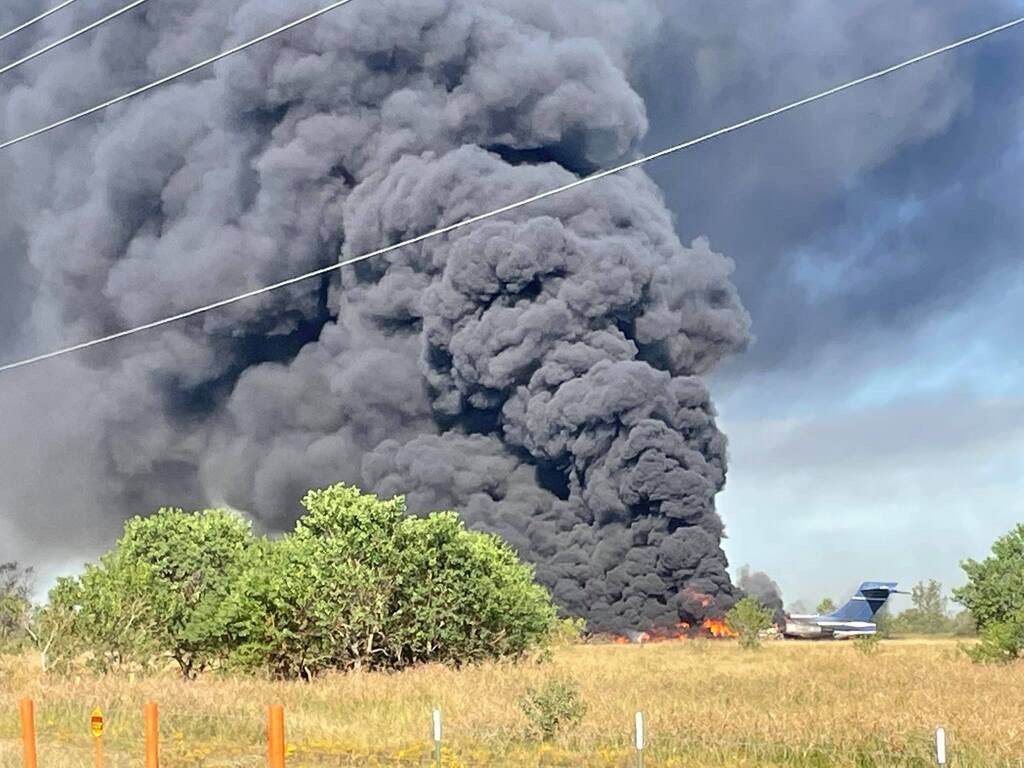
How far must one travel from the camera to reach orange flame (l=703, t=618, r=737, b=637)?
73812 millimetres

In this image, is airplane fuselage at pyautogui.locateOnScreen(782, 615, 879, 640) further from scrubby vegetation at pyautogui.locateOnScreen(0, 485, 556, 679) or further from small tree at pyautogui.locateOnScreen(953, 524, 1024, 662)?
scrubby vegetation at pyautogui.locateOnScreen(0, 485, 556, 679)

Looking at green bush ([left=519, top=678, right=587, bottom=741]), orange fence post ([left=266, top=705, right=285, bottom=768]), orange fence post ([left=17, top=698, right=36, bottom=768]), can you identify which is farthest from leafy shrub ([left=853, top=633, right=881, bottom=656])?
orange fence post ([left=266, top=705, right=285, bottom=768])

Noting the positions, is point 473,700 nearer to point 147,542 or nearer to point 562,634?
point 147,542

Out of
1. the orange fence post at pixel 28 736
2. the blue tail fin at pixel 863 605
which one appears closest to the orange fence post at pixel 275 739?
the orange fence post at pixel 28 736

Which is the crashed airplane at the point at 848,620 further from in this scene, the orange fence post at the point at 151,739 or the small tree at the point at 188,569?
the orange fence post at the point at 151,739

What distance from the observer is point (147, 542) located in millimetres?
44531

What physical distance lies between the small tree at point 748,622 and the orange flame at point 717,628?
11.3 feet

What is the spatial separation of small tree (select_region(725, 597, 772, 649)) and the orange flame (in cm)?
343

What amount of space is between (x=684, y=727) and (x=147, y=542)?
92.1 feet

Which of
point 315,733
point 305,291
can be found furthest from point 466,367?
point 315,733

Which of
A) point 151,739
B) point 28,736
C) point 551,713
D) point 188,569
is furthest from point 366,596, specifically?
point 151,739

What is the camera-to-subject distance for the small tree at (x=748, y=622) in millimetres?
60375

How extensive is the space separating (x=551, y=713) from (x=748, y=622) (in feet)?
151

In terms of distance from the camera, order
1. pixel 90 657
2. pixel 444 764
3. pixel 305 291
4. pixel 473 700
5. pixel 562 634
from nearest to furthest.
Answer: pixel 444 764
pixel 473 700
pixel 90 657
pixel 562 634
pixel 305 291
